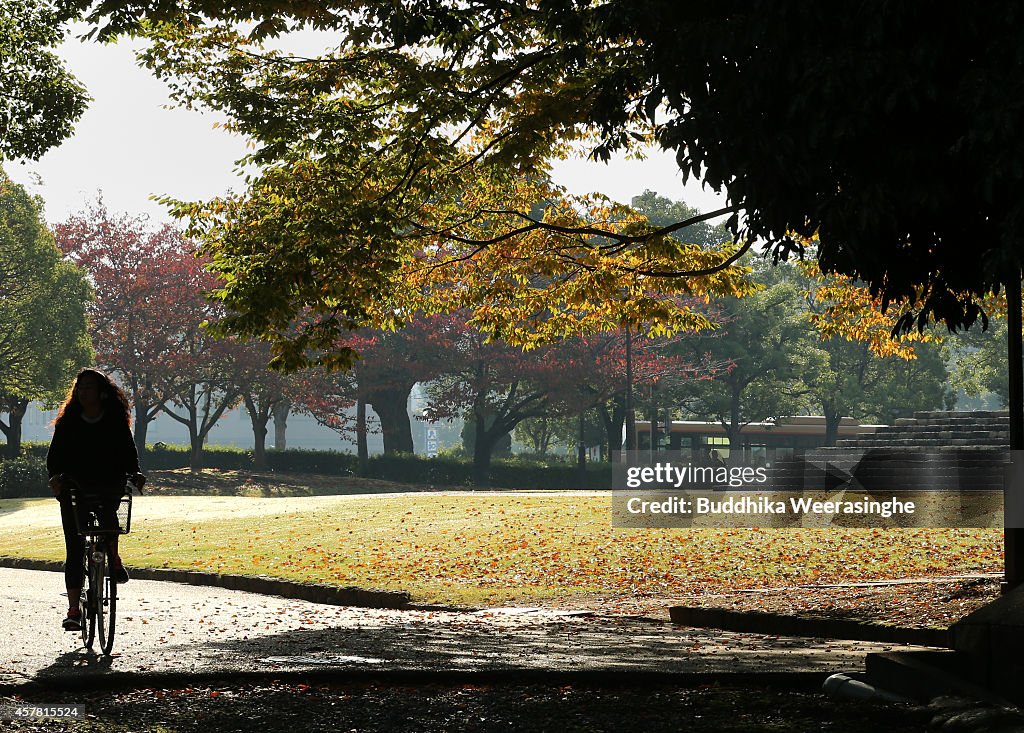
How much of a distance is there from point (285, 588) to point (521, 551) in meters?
4.66

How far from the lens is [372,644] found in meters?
8.66

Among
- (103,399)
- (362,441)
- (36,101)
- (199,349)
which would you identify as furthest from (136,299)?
(103,399)

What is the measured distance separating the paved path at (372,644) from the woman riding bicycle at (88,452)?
0.59 m

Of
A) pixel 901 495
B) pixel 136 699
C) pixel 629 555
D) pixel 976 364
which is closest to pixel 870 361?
pixel 976 364

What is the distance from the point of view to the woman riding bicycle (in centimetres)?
810

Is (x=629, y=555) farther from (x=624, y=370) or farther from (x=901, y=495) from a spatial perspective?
(x=624, y=370)

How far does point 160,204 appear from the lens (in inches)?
575

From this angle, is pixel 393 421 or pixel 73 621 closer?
pixel 73 621

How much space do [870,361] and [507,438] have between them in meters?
19.8

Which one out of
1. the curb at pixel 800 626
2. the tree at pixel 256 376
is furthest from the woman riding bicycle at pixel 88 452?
the tree at pixel 256 376

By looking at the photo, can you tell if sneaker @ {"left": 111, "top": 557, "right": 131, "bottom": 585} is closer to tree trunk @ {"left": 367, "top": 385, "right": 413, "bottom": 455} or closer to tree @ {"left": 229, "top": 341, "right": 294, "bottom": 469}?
tree @ {"left": 229, "top": 341, "right": 294, "bottom": 469}

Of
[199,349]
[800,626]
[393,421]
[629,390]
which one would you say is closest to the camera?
[800,626]

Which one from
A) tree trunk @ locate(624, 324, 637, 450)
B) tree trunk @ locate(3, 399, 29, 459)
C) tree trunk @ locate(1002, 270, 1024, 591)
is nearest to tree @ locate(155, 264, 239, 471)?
tree trunk @ locate(3, 399, 29, 459)

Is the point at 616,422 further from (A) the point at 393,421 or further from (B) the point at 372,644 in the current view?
(B) the point at 372,644
